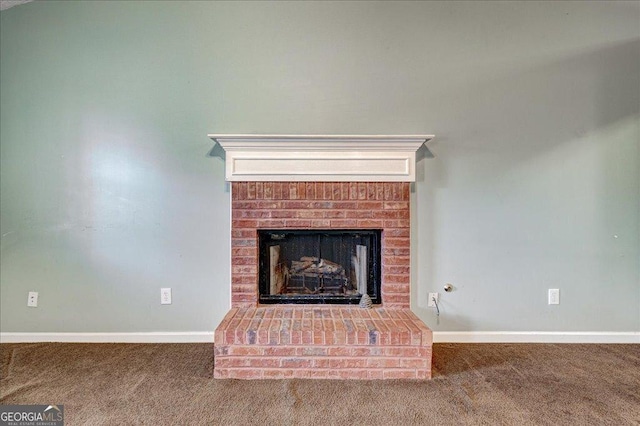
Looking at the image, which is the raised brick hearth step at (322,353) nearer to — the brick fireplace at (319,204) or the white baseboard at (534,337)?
the brick fireplace at (319,204)

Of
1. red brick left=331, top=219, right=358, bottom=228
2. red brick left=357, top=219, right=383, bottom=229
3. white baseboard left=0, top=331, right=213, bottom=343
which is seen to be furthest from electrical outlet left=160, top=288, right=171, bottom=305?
red brick left=357, top=219, right=383, bottom=229

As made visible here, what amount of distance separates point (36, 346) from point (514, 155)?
3696 millimetres

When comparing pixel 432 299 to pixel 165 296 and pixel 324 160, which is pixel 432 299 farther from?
pixel 165 296

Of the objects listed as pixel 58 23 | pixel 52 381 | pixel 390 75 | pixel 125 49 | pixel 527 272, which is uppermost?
pixel 58 23

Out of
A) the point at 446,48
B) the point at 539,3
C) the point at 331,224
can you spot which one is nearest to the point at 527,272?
the point at 331,224

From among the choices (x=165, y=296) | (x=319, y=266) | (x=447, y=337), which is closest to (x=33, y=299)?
(x=165, y=296)

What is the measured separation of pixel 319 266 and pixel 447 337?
3.53 ft

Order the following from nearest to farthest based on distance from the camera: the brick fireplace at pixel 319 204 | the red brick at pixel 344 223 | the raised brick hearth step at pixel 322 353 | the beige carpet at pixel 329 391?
the beige carpet at pixel 329 391
the raised brick hearth step at pixel 322 353
the brick fireplace at pixel 319 204
the red brick at pixel 344 223

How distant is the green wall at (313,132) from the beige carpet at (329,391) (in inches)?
11.5

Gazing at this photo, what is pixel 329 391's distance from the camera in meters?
1.67

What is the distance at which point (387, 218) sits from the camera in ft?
7.30

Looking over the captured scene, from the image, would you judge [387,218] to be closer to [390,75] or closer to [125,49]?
[390,75]

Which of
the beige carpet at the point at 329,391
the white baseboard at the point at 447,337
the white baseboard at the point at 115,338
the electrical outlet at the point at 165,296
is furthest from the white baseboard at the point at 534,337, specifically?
the electrical outlet at the point at 165,296

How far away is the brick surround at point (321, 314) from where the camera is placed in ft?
5.89
